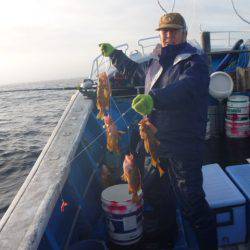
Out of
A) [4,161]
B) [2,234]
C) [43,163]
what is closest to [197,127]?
[43,163]

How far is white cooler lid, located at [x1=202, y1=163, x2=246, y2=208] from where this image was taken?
383cm

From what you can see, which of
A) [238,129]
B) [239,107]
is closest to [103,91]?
[239,107]

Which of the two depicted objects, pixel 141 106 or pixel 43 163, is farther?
pixel 43 163

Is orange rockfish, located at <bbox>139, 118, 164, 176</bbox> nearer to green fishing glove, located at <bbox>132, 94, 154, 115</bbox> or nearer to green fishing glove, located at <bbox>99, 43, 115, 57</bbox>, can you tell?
green fishing glove, located at <bbox>132, 94, 154, 115</bbox>

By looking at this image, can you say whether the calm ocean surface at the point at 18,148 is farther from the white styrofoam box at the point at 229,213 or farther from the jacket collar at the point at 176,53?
the white styrofoam box at the point at 229,213

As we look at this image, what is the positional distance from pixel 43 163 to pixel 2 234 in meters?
1.27

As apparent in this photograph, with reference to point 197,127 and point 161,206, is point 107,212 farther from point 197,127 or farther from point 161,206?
point 197,127

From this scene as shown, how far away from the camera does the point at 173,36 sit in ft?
10.9

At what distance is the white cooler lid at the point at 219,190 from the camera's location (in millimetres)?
3828

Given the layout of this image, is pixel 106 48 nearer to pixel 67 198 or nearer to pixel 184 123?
pixel 184 123

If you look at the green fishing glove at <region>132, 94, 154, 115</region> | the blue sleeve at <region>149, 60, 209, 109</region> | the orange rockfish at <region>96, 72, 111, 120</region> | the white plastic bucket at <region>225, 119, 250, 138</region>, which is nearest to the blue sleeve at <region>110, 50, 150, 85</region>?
the orange rockfish at <region>96, 72, 111, 120</region>

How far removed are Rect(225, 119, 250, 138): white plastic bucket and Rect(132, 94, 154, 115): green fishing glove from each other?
477 cm

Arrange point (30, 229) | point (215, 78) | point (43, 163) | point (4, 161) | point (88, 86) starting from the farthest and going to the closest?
point (4, 161) < point (215, 78) < point (88, 86) < point (43, 163) < point (30, 229)

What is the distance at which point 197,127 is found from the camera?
334 centimetres
